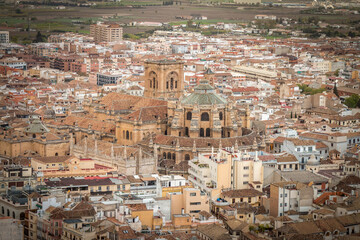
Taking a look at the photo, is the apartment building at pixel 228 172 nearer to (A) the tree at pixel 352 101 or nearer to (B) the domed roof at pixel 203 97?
(B) the domed roof at pixel 203 97

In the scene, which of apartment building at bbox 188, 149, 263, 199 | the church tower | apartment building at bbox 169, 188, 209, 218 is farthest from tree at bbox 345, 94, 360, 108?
apartment building at bbox 169, 188, 209, 218

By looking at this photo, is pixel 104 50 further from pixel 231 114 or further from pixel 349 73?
pixel 231 114

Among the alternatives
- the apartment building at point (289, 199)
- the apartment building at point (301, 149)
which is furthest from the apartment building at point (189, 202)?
the apartment building at point (301, 149)

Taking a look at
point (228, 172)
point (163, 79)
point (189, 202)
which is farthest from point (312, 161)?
point (163, 79)

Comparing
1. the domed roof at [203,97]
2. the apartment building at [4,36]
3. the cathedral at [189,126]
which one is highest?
the domed roof at [203,97]

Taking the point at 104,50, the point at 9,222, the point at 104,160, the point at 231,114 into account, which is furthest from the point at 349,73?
the point at 9,222

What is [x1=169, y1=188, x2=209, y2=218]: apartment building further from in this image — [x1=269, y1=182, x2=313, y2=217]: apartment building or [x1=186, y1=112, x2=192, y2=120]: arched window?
[x1=186, y1=112, x2=192, y2=120]: arched window
